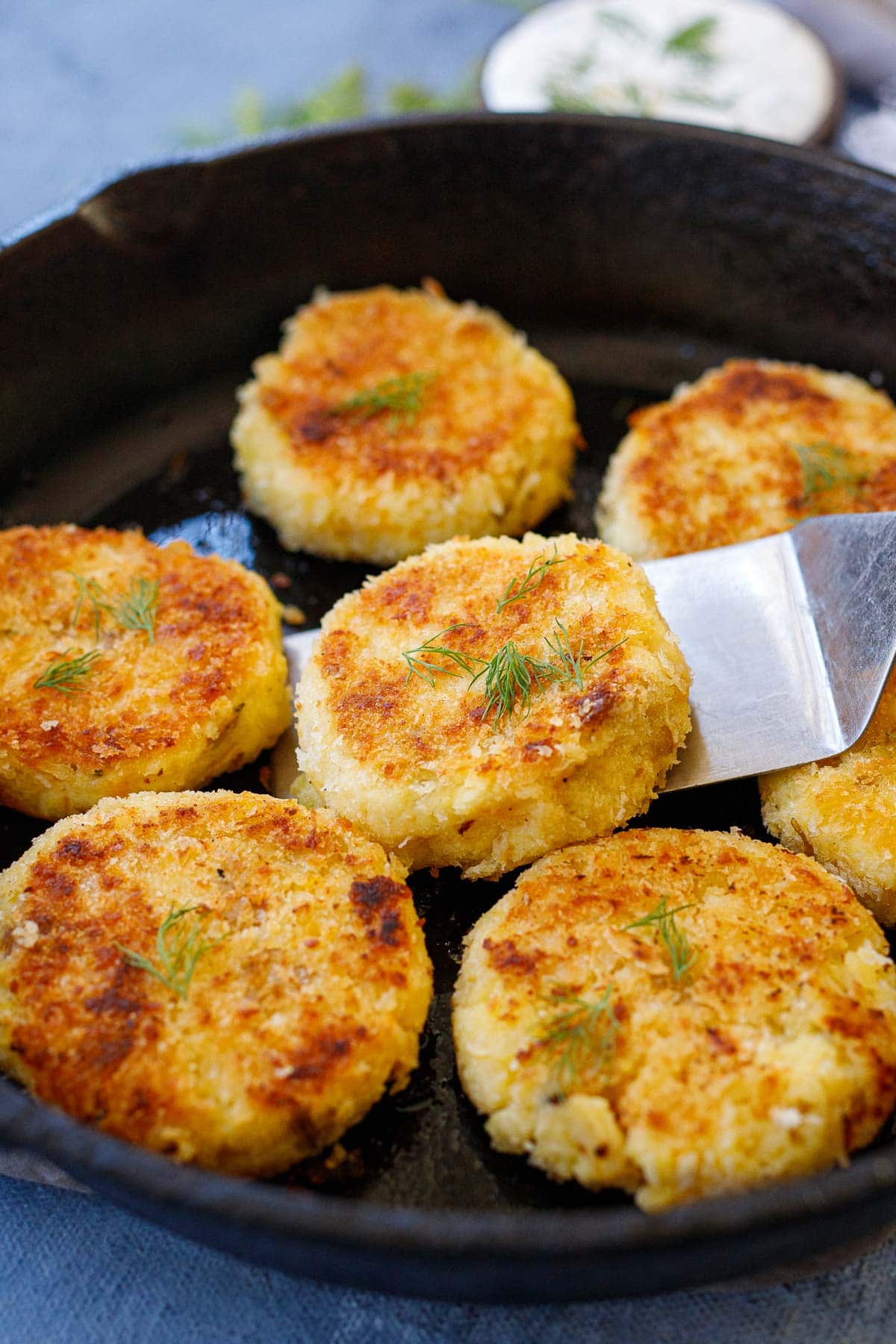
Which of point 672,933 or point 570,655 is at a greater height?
point 570,655

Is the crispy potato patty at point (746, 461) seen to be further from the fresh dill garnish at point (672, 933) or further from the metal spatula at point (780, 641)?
the fresh dill garnish at point (672, 933)

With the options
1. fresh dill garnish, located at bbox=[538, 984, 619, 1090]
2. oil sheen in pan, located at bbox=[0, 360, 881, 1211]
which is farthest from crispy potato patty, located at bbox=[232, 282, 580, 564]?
fresh dill garnish, located at bbox=[538, 984, 619, 1090]

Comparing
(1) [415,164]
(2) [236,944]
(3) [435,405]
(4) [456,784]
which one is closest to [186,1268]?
(2) [236,944]

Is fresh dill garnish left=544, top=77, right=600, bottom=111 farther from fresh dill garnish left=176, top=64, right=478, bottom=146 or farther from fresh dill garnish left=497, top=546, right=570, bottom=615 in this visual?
fresh dill garnish left=497, top=546, right=570, bottom=615

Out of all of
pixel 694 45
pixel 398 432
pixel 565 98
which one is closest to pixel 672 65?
pixel 694 45

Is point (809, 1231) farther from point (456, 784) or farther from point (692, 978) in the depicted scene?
point (456, 784)

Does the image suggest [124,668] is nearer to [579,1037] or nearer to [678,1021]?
[579,1037]
